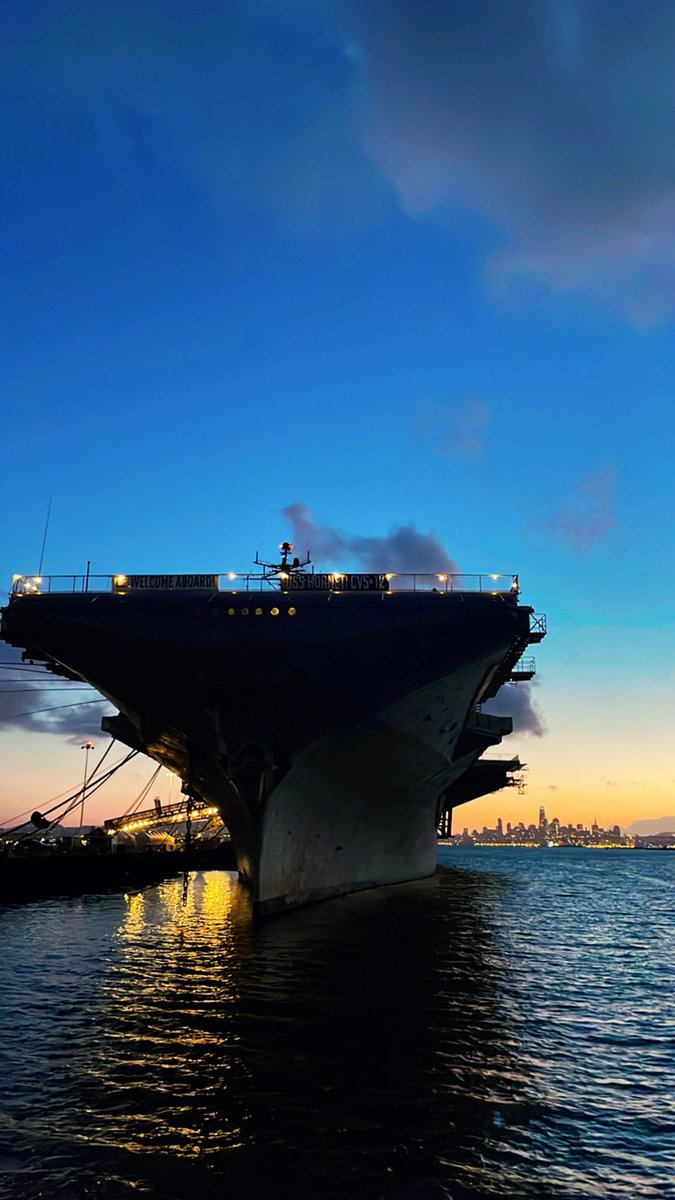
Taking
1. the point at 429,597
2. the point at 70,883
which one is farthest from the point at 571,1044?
the point at 70,883

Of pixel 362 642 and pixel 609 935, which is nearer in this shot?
pixel 362 642

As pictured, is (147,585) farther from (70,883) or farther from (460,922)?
(70,883)

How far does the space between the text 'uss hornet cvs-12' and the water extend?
13.5 feet

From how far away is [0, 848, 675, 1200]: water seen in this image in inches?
328

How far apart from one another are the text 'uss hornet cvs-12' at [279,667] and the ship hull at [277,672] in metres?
0.04

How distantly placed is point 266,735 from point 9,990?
9.04 m

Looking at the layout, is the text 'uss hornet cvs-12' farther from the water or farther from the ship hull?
the water

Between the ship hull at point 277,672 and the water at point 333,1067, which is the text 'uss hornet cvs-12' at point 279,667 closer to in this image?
the ship hull at point 277,672

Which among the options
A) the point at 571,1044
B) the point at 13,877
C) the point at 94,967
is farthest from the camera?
the point at 13,877

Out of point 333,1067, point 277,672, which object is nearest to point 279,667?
point 277,672

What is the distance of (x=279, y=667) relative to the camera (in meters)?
22.7

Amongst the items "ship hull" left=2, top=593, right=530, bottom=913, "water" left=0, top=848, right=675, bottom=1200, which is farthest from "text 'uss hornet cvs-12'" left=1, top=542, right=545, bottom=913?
"water" left=0, top=848, right=675, bottom=1200

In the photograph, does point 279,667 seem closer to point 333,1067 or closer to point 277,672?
point 277,672

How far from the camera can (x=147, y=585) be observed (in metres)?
25.8
